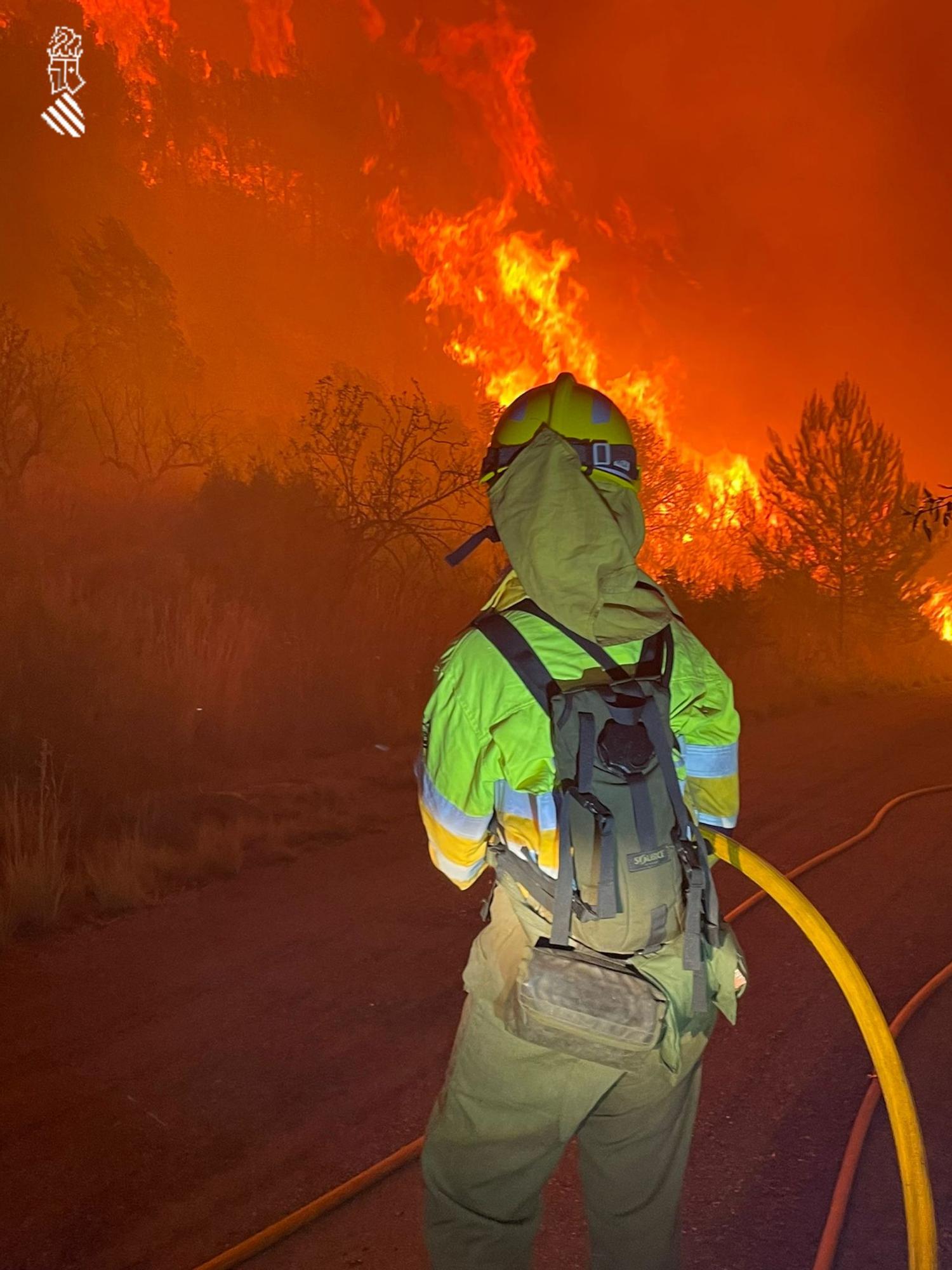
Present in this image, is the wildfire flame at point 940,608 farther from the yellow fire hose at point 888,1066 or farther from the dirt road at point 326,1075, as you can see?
the yellow fire hose at point 888,1066

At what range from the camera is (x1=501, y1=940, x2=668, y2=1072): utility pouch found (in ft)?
5.28

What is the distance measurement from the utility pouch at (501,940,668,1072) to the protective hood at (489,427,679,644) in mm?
591

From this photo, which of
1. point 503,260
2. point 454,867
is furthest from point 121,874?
point 503,260

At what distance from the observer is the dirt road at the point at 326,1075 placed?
2551 mm

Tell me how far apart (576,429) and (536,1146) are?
55.7 inches

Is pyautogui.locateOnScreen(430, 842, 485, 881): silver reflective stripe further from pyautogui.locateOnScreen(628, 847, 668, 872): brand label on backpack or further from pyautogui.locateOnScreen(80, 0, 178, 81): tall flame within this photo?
pyautogui.locateOnScreen(80, 0, 178, 81): tall flame

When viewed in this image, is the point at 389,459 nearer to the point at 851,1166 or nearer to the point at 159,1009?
the point at 159,1009

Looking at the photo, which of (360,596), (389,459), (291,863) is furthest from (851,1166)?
(389,459)

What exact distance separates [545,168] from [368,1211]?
38801mm

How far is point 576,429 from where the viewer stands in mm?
1955

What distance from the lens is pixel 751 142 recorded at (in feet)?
122

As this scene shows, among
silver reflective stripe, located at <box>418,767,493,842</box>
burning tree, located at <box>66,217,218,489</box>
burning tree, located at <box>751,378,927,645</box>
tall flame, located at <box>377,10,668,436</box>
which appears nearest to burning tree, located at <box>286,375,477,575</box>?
burning tree, located at <box>66,217,218,489</box>

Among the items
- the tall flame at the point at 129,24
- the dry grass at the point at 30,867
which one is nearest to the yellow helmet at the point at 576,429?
the dry grass at the point at 30,867

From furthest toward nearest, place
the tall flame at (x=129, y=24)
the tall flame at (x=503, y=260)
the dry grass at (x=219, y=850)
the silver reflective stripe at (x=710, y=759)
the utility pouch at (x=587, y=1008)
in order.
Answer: the tall flame at (x=503, y=260)
the tall flame at (x=129, y=24)
the dry grass at (x=219, y=850)
the silver reflective stripe at (x=710, y=759)
the utility pouch at (x=587, y=1008)
